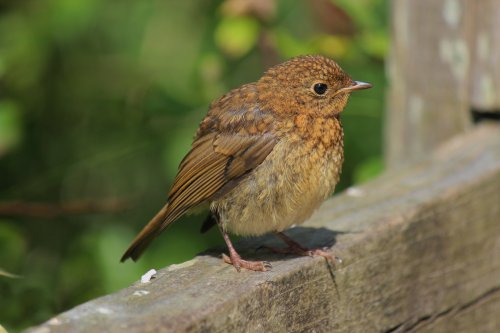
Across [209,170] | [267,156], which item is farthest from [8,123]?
[267,156]

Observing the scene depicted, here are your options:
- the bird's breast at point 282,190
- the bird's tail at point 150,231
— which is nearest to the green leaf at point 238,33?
the bird's breast at point 282,190

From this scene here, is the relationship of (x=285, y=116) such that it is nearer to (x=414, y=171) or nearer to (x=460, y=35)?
(x=414, y=171)

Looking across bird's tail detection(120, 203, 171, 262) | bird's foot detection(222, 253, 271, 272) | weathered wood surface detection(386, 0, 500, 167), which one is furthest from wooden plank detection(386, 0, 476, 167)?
bird's foot detection(222, 253, 271, 272)

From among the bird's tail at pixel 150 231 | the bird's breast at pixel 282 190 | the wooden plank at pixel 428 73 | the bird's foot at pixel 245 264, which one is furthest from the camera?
the wooden plank at pixel 428 73

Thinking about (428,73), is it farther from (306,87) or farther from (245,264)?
(245,264)

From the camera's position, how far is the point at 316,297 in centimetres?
268

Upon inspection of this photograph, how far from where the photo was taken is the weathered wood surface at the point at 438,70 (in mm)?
3828

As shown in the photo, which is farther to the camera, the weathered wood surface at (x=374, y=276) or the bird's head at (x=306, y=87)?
the bird's head at (x=306, y=87)

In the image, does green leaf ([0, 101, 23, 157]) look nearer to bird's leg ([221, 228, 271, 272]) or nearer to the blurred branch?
the blurred branch

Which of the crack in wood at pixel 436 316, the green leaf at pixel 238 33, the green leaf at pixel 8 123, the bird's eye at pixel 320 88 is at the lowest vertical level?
the crack in wood at pixel 436 316

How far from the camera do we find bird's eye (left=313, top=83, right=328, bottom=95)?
3.55m

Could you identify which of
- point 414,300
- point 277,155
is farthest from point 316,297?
point 277,155

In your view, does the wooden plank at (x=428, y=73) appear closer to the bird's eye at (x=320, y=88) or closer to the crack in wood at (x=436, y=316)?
the bird's eye at (x=320, y=88)

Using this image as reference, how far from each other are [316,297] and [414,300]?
1.68ft
